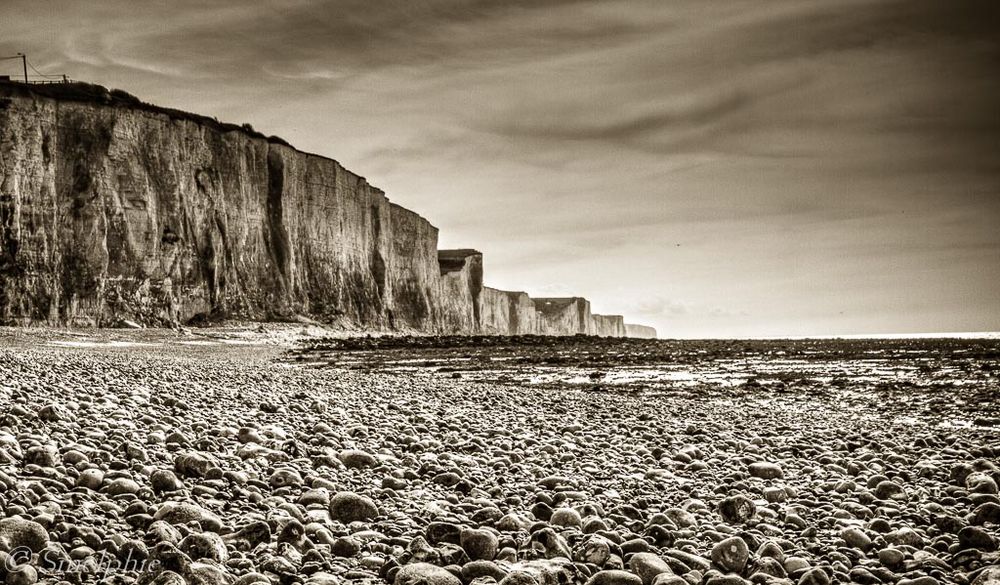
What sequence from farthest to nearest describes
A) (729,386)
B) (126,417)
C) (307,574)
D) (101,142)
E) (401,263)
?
(401,263) → (101,142) → (729,386) → (126,417) → (307,574)

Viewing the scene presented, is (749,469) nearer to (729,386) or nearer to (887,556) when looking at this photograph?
(887,556)

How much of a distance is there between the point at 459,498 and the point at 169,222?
4670cm

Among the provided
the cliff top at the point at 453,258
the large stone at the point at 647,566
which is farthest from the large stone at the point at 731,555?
the cliff top at the point at 453,258

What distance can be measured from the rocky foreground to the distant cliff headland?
36.4 metres

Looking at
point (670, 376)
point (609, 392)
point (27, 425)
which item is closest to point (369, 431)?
point (27, 425)

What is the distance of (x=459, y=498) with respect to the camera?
4199 millimetres

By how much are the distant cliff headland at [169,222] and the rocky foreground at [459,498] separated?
36425mm

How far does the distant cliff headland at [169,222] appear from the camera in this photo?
38375mm

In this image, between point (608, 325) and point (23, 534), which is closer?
point (23, 534)

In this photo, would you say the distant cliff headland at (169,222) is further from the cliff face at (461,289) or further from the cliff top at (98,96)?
the cliff face at (461,289)

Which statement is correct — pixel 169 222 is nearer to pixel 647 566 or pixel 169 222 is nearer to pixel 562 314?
pixel 647 566

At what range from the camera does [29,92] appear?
130 feet

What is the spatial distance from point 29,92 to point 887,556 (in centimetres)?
4745

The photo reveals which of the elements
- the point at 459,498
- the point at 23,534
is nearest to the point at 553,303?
the point at 459,498
